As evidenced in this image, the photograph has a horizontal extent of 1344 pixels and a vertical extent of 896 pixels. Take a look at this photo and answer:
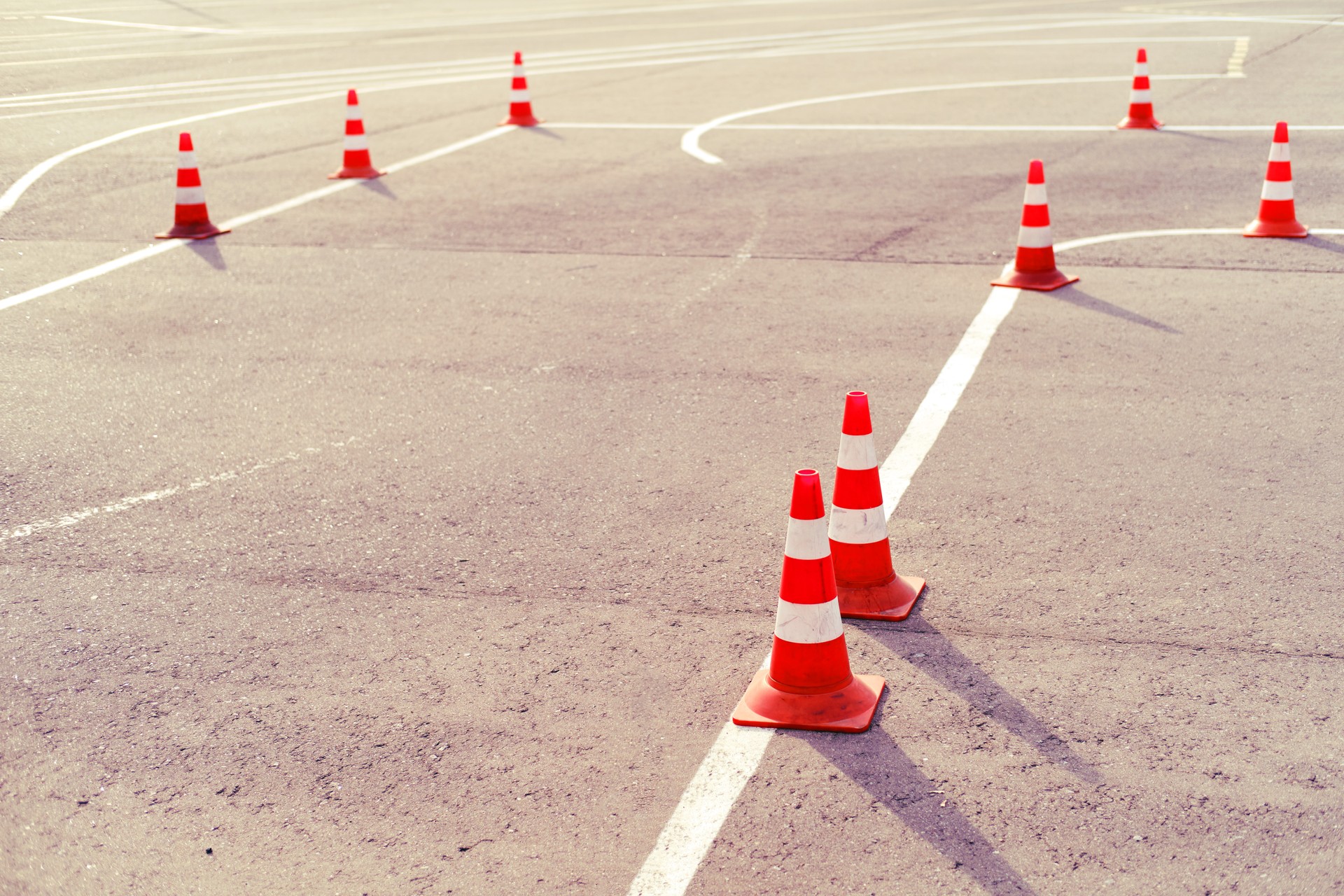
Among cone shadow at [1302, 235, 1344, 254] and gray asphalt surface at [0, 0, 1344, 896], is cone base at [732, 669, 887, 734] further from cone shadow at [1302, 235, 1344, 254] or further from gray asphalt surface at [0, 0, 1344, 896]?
cone shadow at [1302, 235, 1344, 254]

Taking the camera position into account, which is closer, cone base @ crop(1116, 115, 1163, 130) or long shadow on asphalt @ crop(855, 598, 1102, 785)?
long shadow on asphalt @ crop(855, 598, 1102, 785)

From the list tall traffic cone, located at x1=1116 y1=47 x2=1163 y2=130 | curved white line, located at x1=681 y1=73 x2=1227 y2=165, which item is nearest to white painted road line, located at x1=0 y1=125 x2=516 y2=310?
curved white line, located at x1=681 y1=73 x2=1227 y2=165

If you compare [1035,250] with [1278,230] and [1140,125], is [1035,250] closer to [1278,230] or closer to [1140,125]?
[1278,230]

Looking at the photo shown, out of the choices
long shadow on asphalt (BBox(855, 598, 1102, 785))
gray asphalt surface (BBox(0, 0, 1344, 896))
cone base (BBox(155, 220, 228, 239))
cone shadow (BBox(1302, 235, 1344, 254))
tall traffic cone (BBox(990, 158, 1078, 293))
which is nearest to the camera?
gray asphalt surface (BBox(0, 0, 1344, 896))

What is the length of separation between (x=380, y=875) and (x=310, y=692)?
1.08m

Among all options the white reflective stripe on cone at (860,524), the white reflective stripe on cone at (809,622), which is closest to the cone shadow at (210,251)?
the white reflective stripe on cone at (860,524)

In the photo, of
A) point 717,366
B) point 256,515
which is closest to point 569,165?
point 717,366

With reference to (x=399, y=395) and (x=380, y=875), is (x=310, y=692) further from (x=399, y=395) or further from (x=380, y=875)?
(x=399, y=395)

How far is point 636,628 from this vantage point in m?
4.99

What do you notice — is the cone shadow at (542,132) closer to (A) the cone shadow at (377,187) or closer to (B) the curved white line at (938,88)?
(B) the curved white line at (938,88)

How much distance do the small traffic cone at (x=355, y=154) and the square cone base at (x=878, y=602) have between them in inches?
377

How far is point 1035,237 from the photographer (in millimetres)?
9102

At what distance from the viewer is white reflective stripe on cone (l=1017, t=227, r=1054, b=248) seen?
29.8 feet

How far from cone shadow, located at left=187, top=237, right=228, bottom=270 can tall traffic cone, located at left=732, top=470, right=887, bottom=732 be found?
23.7ft
